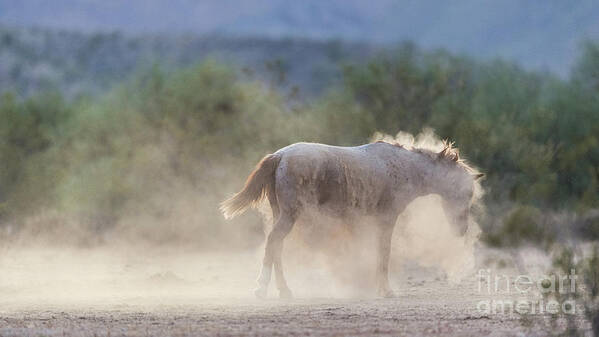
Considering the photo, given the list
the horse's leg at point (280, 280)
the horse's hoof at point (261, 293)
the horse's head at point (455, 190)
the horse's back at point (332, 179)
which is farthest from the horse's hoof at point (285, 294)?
the horse's head at point (455, 190)

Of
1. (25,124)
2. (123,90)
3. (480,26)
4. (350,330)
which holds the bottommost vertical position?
(350,330)

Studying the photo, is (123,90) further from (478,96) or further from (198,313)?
(198,313)

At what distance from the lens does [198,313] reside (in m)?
10.9

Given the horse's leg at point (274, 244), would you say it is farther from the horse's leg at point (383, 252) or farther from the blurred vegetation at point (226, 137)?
the blurred vegetation at point (226, 137)

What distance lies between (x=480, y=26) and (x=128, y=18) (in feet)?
160

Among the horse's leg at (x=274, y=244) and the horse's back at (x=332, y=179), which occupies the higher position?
the horse's back at (x=332, y=179)

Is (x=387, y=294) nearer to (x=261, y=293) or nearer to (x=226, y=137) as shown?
(x=261, y=293)

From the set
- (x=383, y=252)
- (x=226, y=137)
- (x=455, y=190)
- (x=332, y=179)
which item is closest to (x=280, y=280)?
(x=332, y=179)

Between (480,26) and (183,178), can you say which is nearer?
(183,178)

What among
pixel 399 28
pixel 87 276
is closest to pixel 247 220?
pixel 87 276

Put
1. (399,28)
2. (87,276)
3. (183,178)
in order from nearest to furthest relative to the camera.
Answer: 1. (87,276)
2. (183,178)
3. (399,28)

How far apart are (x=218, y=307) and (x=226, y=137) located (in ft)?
52.8

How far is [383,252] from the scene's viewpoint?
13.2 meters

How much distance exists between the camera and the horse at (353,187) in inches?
488
